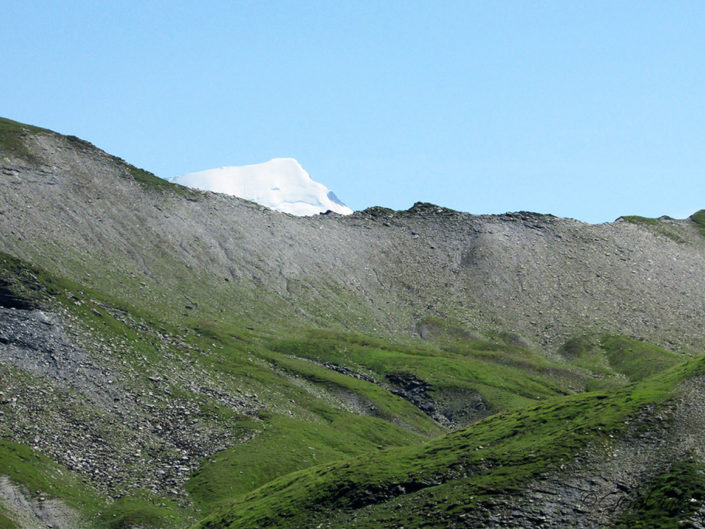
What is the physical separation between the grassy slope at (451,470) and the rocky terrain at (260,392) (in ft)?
0.73

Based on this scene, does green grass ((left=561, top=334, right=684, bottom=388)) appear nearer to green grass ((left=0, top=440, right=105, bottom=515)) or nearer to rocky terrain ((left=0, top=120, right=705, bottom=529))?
rocky terrain ((left=0, top=120, right=705, bottom=529))

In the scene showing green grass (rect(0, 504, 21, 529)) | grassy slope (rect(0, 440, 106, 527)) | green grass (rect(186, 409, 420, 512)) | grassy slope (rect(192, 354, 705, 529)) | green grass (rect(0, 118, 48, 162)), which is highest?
green grass (rect(0, 118, 48, 162))

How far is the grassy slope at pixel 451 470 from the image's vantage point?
64688mm

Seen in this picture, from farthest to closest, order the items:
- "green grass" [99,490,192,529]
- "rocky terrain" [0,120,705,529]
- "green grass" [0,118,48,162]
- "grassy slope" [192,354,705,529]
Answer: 1. "green grass" [0,118,48,162]
2. "green grass" [99,490,192,529]
3. "rocky terrain" [0,120,705,529]
4. "grassy slope" [192,354,705,529]

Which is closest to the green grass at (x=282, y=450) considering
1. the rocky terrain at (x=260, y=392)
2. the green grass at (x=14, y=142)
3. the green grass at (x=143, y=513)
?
the rocky terrain at (x=260, y=392)

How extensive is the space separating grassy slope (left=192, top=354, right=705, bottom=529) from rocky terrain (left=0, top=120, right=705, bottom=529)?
0.22 meters

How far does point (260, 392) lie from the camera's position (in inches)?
5364

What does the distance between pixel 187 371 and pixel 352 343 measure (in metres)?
46.0

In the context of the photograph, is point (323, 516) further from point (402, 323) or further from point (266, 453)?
point (402, 323)

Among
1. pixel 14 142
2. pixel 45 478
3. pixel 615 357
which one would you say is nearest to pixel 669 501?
pixel 45 478

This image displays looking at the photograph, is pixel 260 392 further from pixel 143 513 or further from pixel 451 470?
pixel 451 470

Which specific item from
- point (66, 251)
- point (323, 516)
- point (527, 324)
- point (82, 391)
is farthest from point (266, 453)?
point (527, 324)

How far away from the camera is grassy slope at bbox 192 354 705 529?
64688 mm

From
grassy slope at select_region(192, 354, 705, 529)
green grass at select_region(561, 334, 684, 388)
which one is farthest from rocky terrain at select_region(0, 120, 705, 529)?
green grass at select_region(561, 334, 684, 388)
